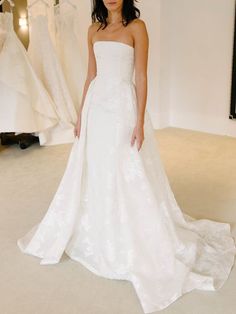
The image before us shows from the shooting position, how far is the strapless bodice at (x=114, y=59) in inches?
66.4

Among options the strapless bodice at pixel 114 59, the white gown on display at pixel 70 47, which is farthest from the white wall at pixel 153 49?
the strapless bodice at pixel 114 59

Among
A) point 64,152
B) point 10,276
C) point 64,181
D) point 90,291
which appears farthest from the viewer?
point 64,152

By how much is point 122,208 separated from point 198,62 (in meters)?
2.89

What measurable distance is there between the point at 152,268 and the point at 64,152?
84.6 inches

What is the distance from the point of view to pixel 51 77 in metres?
3.85

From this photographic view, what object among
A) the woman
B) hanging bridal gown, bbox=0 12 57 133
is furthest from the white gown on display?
the woman

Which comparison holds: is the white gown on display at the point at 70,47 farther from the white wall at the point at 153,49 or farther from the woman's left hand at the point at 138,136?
the woman's left hand at the point at 138,136

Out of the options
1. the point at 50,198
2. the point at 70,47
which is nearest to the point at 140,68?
the point at 50,198

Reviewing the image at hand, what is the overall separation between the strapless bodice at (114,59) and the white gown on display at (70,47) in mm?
2358

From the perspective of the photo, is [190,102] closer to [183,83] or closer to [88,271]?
[183,83]

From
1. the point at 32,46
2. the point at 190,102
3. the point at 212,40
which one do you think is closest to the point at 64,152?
the point at 32,46

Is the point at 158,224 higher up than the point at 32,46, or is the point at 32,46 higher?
the point at 32,46

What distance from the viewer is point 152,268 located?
1789 mm

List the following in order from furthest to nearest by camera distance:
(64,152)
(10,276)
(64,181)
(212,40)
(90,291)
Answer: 1. (212,40)
2. (64,152)
3. (64,181)
4. (10,276)
5. (90,291)
